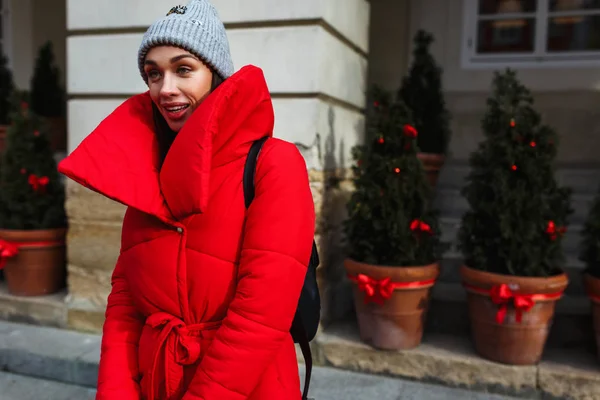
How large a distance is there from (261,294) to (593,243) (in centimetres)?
267

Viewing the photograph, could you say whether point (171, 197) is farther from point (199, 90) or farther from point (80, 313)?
point (80, 313)

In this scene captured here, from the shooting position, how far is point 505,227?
10.7 ft

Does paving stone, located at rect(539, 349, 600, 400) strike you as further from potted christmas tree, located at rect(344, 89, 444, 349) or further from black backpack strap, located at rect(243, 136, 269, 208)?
black backpack strap, located at rect(243, 136, 269, 208)

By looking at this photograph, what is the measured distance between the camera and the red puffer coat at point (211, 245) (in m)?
1.36

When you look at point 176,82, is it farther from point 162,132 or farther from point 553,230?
point 553,230

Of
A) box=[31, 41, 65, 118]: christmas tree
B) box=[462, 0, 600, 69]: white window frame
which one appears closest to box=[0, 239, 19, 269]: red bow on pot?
box=[31, 41, 65, 118]: christmas tree

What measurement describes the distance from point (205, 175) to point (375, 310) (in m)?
2.34

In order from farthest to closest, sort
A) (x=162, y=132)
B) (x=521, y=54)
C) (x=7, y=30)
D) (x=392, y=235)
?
(x=7, y=30)
(x=521, y=54)
(x=392, y=235)
(x=162, y=132)

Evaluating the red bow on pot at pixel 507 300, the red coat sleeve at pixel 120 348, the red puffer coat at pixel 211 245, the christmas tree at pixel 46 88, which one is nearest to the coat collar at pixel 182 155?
the red puffer coat at pixel 211 245

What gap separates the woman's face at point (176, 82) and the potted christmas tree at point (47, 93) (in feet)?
16.0

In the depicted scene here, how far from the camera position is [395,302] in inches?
135

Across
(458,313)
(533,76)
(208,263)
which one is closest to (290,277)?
(208,263)

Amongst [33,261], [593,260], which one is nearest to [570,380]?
[593,260]

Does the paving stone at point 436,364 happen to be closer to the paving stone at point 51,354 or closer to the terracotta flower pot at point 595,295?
the terracotta flower pot at point 595,295
